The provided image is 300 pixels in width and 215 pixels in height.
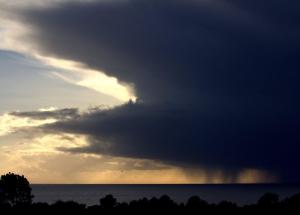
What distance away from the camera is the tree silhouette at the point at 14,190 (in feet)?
259

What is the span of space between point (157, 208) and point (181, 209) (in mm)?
2595

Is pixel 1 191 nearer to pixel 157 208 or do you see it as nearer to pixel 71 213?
pixel 71 213

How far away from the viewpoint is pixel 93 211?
69.1 meters

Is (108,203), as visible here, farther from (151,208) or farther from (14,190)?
(14,190)

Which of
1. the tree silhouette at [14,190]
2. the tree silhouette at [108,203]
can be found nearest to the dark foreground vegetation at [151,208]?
the tree silhouette at [108,203]

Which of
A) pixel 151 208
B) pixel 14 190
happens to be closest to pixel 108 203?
pixel 151 208

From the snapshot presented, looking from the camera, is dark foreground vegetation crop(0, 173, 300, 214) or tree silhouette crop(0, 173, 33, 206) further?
tree silhouette crop(0, 173, 33, 206)

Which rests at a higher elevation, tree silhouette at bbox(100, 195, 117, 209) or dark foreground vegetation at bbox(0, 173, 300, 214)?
tree silhouette at bbox(100, 195, 117, 209)

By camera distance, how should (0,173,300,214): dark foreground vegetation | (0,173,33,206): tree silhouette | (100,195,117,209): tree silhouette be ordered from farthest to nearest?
(0,173,33,206): tree silhouette < (100,195,117,209): tree silhouette < (0,173,300,214): dark foreground vegetation

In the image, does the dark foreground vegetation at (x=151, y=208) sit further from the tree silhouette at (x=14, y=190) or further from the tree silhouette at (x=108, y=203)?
the tree silhouette at (x=14, y=190)

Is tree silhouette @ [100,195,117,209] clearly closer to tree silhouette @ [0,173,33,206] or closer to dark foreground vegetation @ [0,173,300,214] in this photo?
dark foreground vegetation @ [0,173,300,214]

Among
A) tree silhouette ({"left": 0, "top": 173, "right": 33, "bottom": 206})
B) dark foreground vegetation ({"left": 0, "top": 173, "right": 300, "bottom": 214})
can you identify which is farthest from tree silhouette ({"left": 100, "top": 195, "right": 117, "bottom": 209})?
tree silhouette ({"left": 0, "top": 173, "right": 33, "bottom": 206})

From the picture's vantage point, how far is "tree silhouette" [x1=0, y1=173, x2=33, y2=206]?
78.9m

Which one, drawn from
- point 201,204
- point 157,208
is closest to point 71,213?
point 157,208
